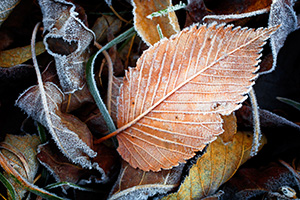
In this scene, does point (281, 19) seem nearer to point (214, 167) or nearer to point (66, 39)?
point (214, 167)

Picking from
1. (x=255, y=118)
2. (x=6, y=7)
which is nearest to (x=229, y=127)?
(x=255, y=118)

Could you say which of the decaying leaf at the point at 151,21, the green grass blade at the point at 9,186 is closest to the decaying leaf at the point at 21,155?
the green grass blade at the point at 9,186

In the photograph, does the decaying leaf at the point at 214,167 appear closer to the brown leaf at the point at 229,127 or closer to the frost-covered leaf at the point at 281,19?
the brown leaf at the point at 229,127

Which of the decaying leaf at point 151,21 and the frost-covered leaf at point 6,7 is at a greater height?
the frost-covered leaf at point 6,7

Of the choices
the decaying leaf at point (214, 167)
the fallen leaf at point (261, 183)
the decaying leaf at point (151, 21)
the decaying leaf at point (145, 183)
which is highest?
the decaying leaf at point (151, 21)

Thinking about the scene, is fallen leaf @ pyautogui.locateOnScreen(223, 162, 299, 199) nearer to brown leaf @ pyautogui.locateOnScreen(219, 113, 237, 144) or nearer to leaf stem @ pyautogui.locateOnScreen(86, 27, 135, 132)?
brown leaf @ pyautogui.locateOnScreen(219, 113, 237, 144)

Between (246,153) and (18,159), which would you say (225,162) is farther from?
(18,159)
